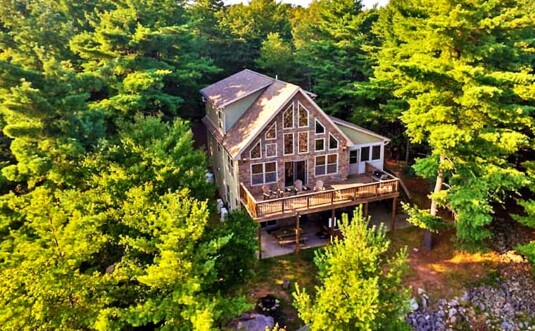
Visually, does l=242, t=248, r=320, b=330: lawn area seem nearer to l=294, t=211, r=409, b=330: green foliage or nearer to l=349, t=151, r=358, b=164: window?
l=294, t=211, r=409, b=330: green foliage

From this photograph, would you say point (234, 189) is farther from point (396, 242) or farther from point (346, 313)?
point (346, 313)

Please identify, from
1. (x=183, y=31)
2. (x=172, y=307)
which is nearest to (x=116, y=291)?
(x=172, y=307)

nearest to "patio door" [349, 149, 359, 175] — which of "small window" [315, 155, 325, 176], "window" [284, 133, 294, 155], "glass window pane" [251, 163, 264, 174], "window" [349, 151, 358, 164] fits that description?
"window" [349, 151, 358, 164]

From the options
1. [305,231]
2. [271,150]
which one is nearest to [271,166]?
[271,150]

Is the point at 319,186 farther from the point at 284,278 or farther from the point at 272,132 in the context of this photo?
the point at 284,278

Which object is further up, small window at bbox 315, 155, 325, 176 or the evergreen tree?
the evergreen tree

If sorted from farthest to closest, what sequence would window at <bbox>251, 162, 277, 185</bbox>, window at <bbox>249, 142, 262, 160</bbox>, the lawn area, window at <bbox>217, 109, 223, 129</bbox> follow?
window at <bbox>217, 109, 223, 129</bbox>
window at <bbox>251, 162, 277, 185</bbox>
window at <bbox>249, 142, 262, 160</bbox>
the lawn area
